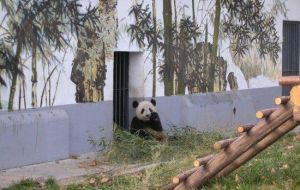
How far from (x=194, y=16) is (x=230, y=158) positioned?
6.37m

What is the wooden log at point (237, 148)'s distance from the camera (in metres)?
6.35

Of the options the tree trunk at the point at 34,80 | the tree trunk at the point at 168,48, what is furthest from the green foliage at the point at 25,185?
the tree trunk at the point at 168,48

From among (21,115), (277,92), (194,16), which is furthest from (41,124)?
(277,92)

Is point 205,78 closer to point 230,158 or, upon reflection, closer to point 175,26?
point 175,26

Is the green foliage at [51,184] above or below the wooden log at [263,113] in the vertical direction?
below

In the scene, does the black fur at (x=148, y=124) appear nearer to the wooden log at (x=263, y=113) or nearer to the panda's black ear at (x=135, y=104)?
the panda's black ear at (x=135, y=104)

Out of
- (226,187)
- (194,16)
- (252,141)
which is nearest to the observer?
(252,141)

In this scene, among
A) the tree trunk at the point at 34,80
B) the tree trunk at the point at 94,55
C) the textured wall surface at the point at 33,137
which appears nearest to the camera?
the textured wall surface at the point at 33,137

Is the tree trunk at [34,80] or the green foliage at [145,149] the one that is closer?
the tree trunk at [34,80]

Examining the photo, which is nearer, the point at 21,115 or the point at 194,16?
the point at 21,115

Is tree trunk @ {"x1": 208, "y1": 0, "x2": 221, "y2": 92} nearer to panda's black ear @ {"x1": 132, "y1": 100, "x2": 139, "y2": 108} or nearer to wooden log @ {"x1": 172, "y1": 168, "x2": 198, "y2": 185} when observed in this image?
panda's black ear @ {"x1": 132, "y1": 100, "x2": 139, "y2": 108}

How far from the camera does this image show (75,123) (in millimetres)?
9953

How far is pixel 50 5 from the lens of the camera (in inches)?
367

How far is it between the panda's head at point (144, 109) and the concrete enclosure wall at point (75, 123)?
41 centimetres
